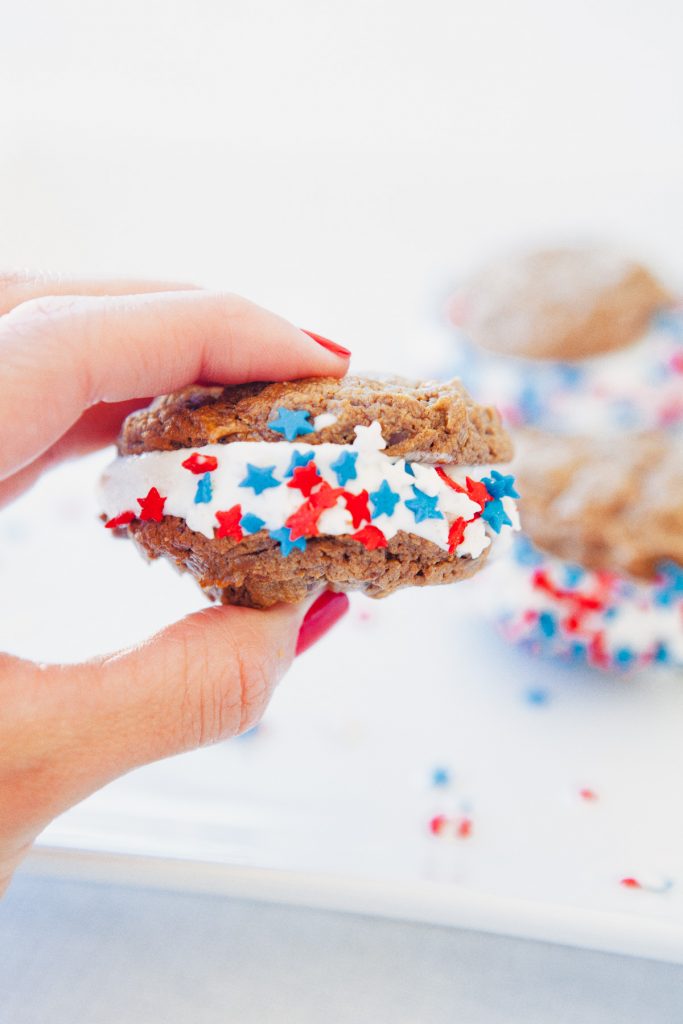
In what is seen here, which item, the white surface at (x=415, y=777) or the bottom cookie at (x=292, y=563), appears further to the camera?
the white surface at (x=415, y=777)

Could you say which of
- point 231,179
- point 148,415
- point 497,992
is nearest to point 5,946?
point 497,992

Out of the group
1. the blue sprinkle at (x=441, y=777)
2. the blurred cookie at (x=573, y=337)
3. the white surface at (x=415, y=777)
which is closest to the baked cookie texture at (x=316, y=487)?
the white surface at (x=415, y=777)

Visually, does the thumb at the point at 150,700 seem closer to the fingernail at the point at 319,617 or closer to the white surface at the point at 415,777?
the fingernail at the point at 319,617

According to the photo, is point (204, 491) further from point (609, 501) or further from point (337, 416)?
point (609, 501)

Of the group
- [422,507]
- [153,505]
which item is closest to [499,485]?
[422,507]

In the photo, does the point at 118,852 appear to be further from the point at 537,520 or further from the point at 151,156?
the point at 151,156

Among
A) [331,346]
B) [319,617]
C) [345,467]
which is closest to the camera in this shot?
[345,467]

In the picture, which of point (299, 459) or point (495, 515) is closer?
point (299, 459)
